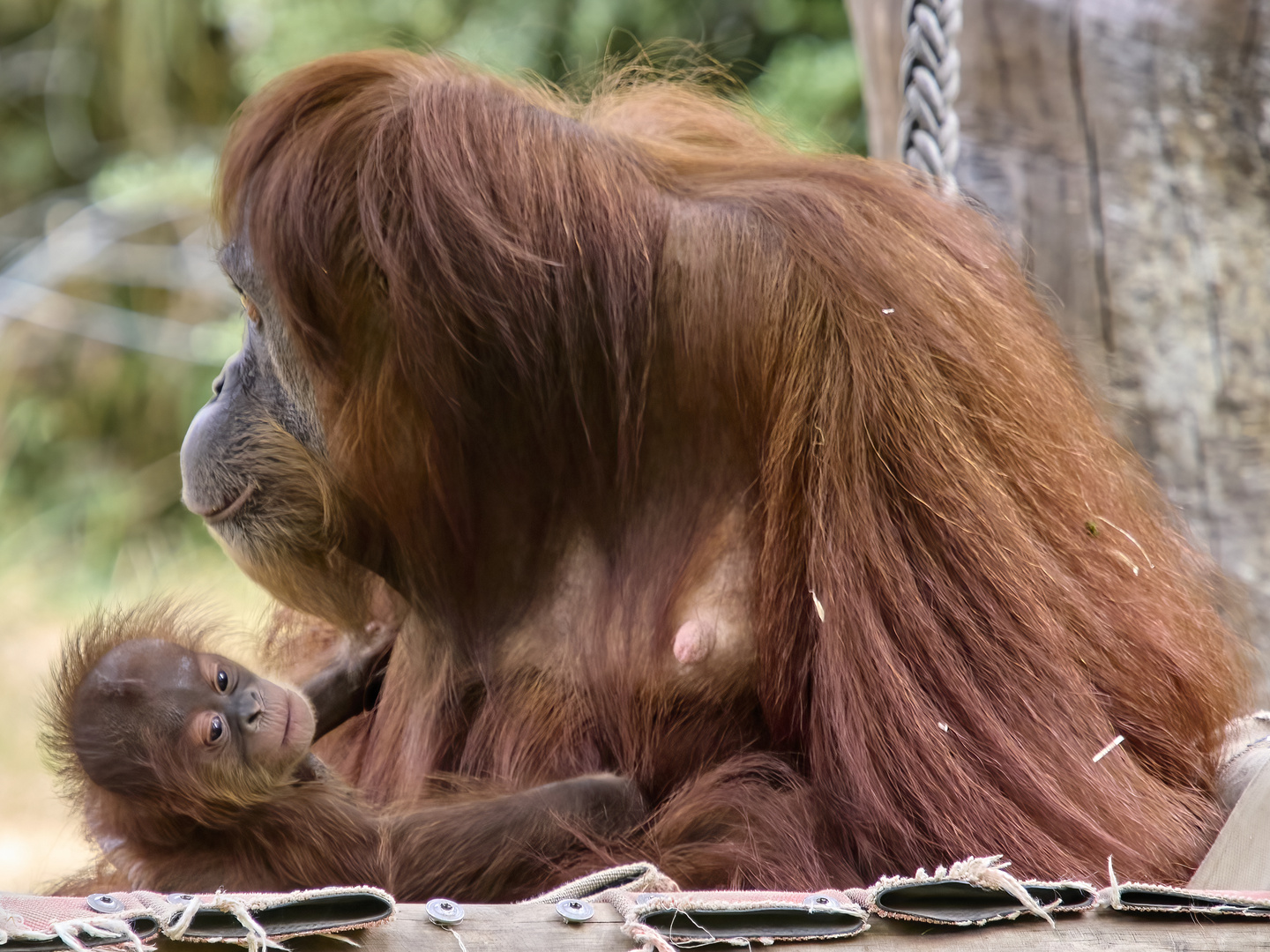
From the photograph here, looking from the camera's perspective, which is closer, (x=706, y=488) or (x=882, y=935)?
(x=882, y=935)

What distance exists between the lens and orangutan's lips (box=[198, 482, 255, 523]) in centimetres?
153

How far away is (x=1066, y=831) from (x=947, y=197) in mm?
795

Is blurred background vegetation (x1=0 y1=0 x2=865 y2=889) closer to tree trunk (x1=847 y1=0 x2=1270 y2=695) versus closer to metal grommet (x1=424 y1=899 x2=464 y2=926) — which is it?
tree trunk (x1=847 y1=0 x2=1270 y2=695)

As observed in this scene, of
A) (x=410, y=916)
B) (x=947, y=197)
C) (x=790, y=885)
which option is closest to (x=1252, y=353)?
(x=947, y=197)

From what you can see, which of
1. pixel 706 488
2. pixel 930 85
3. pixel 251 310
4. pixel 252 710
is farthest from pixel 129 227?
pixel 706 488

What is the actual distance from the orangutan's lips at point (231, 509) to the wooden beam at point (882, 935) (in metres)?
0.68

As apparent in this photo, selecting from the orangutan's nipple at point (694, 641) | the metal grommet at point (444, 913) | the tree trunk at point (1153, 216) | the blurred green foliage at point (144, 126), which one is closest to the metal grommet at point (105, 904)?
the metal grommet at point (444, 913)

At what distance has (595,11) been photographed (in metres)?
4.80

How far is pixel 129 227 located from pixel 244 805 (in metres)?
5.37

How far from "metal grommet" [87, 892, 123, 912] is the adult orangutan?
522 mm

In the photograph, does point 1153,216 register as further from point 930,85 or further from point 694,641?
point 694,641

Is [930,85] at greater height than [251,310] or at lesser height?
greater

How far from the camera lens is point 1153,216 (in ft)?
7.14

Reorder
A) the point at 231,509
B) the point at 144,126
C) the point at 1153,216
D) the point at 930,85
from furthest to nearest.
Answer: the point at 144,126 → the point at 1153,216 → the point at 930,85 → the point at 231,509
